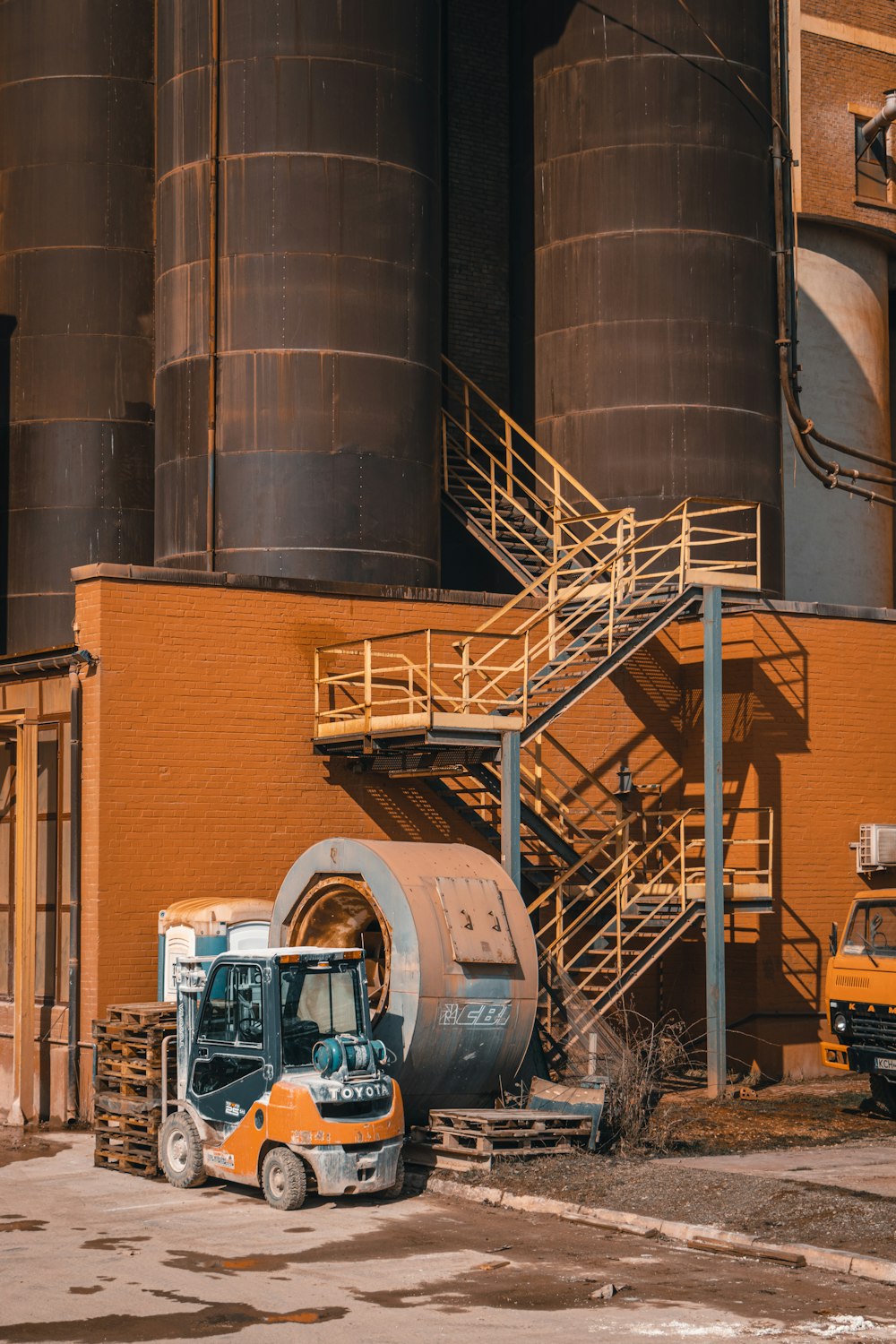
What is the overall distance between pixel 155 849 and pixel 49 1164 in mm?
3899

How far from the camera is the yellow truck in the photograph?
754 inches

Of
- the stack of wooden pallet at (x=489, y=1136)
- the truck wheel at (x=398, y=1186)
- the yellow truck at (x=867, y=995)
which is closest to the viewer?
the truck wheel at (x=398, y=1186)

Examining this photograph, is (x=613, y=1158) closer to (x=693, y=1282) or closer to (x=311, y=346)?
(x=693, y=1282)

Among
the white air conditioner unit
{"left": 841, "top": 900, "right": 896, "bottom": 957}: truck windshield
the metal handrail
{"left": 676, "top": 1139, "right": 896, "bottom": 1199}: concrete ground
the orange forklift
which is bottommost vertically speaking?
{"left": 676, "top": 1139, "right": 896, "bottom": 1199}: concrete ground

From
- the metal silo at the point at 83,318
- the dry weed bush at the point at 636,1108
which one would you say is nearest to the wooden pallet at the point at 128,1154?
the dry weed bush at the point at 636,1108

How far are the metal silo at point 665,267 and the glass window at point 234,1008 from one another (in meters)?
13.4

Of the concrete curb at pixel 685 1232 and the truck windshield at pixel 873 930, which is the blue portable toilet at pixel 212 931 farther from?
the truck windshield at pixel 873 930

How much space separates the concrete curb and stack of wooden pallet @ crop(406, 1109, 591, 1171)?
0.45 meters

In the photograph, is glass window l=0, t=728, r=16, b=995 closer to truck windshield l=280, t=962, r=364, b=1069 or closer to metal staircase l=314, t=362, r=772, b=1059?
metal staircase l=314, t=362, r=772, b=1059

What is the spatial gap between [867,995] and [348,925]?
5531 millimetres

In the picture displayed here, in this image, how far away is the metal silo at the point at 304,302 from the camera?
78.8ft

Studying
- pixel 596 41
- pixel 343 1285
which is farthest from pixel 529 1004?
pixel 596 41

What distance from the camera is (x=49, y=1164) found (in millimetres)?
17031

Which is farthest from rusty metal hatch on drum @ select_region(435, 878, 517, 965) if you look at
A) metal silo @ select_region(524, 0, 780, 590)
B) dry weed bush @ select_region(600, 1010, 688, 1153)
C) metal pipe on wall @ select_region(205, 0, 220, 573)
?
metal silo @ select_region(524, 0, 780, 590)
